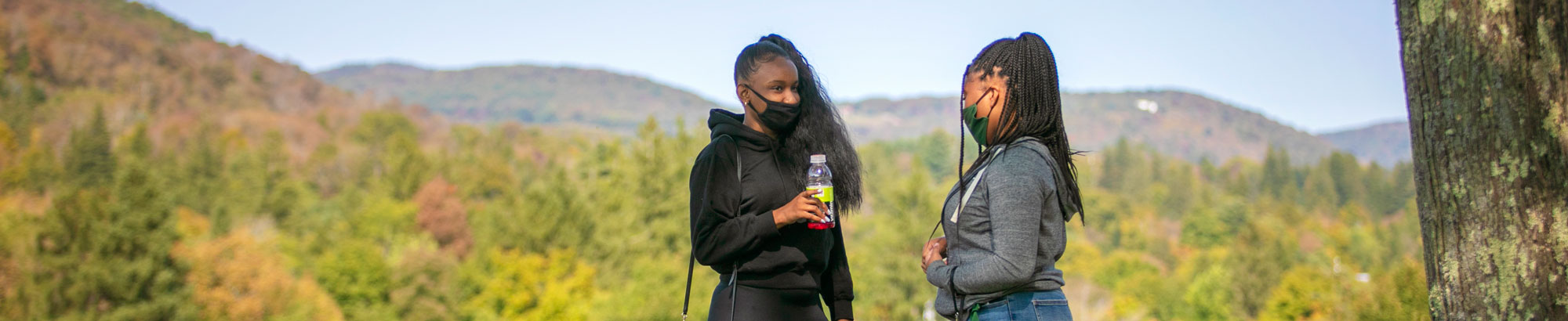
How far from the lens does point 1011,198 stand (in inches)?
98.4

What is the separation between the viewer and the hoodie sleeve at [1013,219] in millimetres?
2492

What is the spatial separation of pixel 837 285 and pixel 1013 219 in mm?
1000

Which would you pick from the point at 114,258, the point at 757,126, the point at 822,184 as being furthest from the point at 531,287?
the point at 822,184

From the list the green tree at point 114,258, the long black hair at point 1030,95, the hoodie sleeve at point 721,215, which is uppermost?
the long black hair at point 1030,95

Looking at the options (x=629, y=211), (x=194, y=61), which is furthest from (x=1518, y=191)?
(x=194, y=61)

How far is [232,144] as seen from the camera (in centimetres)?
8469

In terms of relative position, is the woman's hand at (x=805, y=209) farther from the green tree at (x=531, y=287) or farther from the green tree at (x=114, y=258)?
the green tree at (x=114, y=258)

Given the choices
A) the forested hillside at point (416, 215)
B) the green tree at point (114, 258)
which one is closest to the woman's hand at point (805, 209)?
the forested hillside at point (416, 215)

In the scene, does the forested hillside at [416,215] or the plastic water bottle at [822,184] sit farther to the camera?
the forested hillside at [416,215]

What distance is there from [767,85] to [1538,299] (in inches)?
80.6

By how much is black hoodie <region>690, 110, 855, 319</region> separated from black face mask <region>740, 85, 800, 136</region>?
0.05 metres

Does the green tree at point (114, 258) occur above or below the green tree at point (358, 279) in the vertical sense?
above

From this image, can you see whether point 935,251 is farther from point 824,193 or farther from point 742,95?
point 742,95

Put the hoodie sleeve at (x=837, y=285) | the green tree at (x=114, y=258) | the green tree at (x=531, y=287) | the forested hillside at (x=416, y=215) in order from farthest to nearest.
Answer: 1. the green tree at (x=531, y=287)
2. the forested hillside at (x=416, y=215)
3. the green tree at (x=114, y=258)
4. the hoodie sleeve at (x=837, y=285)
